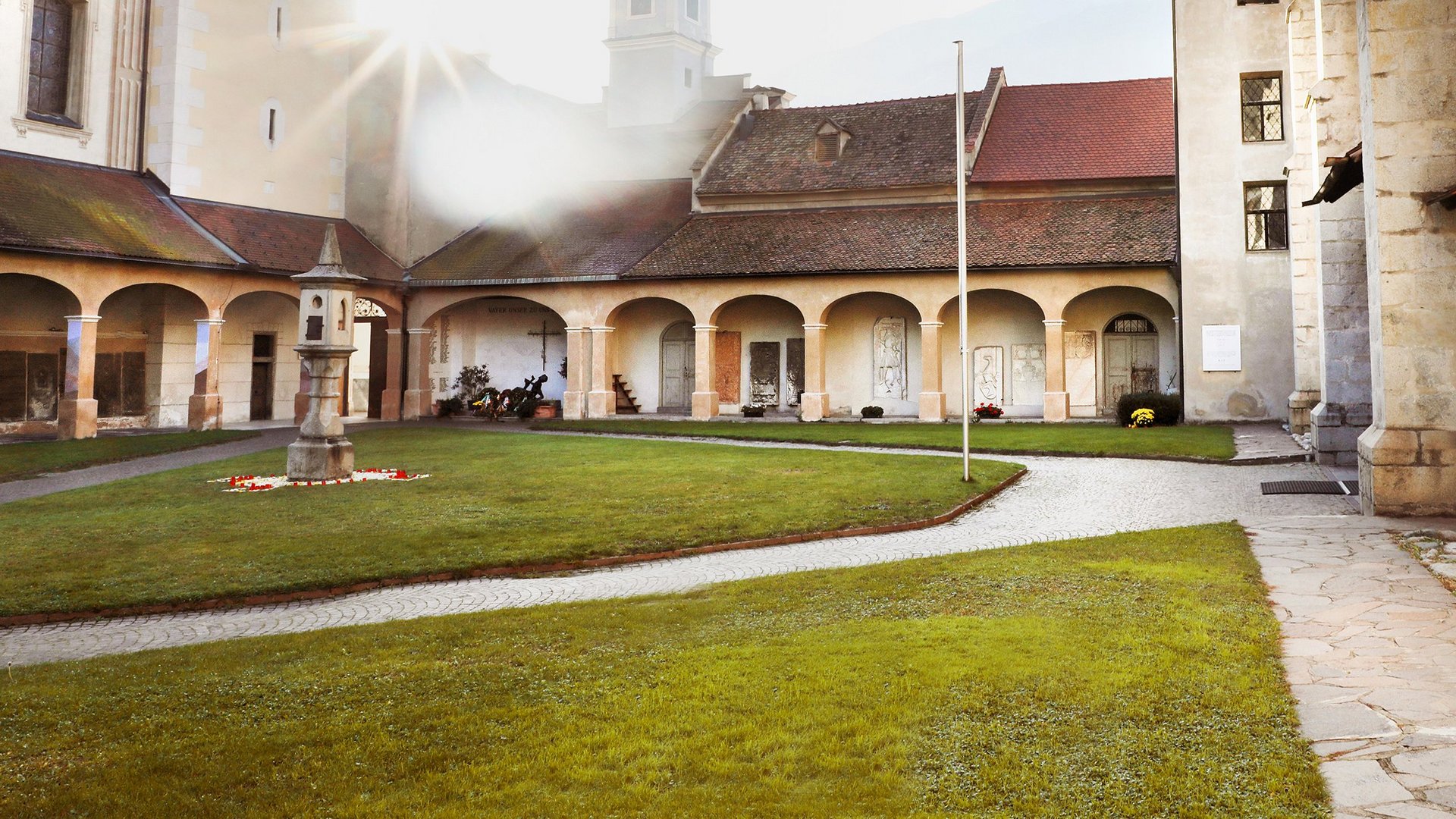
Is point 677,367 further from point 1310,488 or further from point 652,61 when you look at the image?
point 1310,488

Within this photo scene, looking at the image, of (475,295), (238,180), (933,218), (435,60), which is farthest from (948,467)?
(435,60)

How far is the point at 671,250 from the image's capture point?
31.3 metres

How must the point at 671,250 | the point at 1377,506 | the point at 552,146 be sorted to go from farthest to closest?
the point at 552,146 → the point at 671,250 → the point at 1377,506

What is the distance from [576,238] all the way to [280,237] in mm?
8506

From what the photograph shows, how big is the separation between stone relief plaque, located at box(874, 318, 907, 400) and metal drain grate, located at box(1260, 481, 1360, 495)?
58.8ft

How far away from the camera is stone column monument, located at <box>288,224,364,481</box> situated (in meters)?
15.9

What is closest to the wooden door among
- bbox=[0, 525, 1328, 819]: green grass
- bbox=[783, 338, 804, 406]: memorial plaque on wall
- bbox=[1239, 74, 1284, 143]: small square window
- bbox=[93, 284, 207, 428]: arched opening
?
bbox=[783, 338, 804, 406]: memorial plaque on wall

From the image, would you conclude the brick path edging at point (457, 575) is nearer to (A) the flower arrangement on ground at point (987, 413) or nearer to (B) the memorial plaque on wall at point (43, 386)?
(A) the flower arrangement on ground at point (987, 413)

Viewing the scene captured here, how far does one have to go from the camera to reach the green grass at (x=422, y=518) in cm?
899

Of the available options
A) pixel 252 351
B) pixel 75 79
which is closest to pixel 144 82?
pixel 75 79

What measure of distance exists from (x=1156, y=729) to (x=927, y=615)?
241 cm

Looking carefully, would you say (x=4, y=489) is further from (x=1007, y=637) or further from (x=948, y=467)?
(x=1007, y=637)

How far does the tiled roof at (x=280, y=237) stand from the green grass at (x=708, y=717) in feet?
70.9

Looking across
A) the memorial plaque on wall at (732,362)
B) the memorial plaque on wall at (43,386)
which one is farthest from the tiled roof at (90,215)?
the memorial plaque on wall at (732,362)
